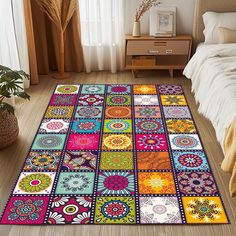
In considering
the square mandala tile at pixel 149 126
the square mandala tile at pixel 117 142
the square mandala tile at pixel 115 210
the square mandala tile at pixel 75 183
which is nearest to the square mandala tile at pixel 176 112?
the square mandala tile at pixel 149 126

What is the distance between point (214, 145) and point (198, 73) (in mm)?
784

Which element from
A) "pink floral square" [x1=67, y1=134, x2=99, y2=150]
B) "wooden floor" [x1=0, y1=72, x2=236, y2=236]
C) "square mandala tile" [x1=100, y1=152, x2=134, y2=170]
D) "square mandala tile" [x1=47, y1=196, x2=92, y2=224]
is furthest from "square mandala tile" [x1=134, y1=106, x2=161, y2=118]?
"square mandala tile" [x1=47, y1=196, x2=92, y2=224]

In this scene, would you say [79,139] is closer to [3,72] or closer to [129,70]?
[3,72]

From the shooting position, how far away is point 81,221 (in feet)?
7.07

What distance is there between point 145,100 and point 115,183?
52.8 inches

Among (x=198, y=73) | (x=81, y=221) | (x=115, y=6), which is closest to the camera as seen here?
(x=81, y=221)

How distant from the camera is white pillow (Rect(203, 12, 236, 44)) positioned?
3.71 m

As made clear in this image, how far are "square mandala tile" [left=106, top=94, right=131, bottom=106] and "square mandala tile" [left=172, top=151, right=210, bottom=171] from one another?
37.4 inches

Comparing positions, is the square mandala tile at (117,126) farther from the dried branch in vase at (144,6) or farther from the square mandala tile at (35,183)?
the dried branch in vase at (144,6)

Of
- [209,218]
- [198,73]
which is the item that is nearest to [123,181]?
[209,218]

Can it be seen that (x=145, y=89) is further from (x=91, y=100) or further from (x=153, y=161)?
(x=153, y=161)

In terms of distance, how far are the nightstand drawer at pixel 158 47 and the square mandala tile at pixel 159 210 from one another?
209cm

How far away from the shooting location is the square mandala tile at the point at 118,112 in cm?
334

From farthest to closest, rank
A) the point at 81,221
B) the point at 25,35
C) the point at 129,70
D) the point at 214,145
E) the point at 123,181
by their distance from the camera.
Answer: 1. the point at 129,70
2. the point at 25,35
3. the point at 214,145
4. the point at 123,181
5. the point at 81,221
